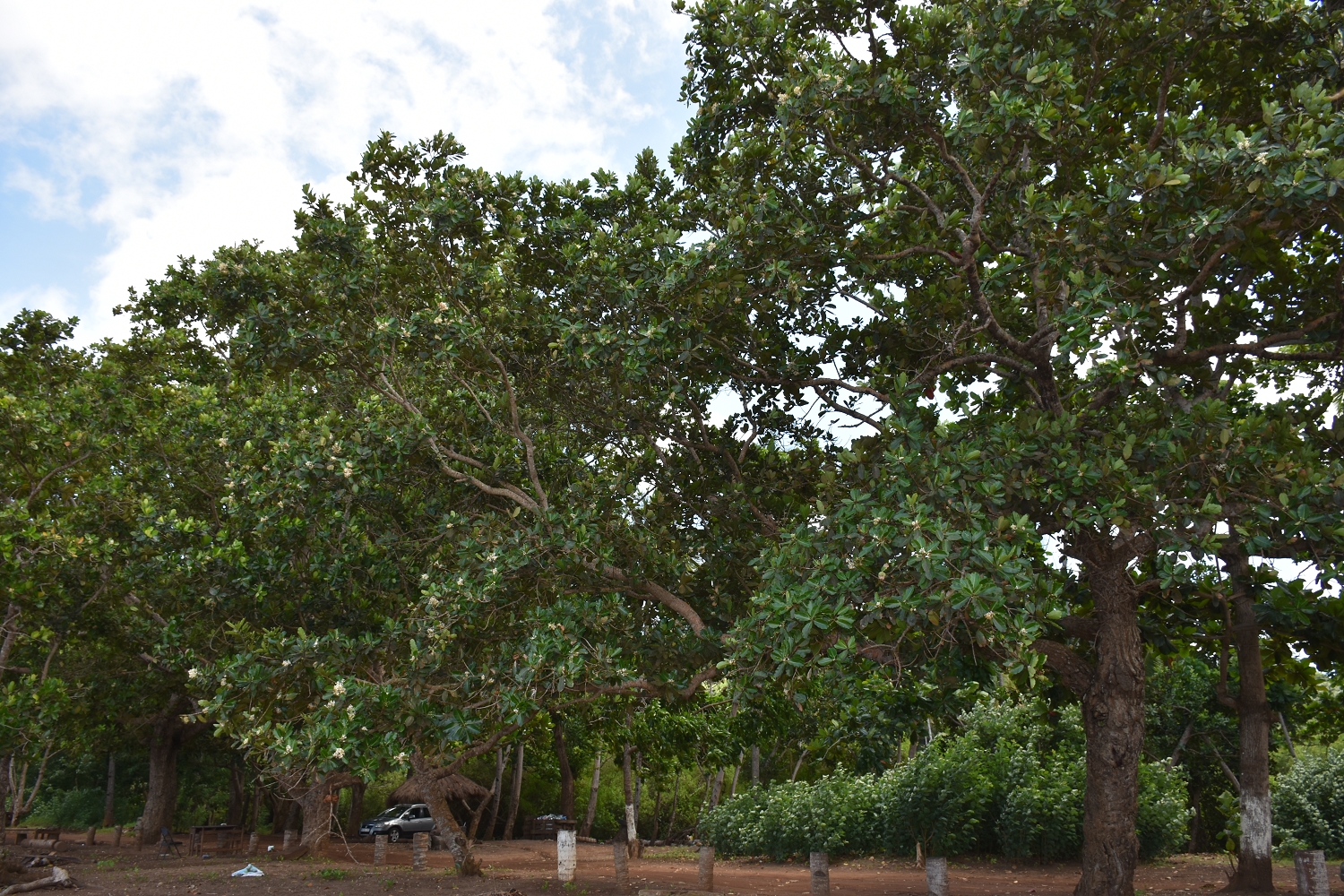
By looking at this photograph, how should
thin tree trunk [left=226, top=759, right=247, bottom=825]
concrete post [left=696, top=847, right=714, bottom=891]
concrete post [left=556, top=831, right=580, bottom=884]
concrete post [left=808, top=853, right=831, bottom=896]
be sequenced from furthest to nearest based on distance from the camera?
thin tree trunk [left=226, top=759, right=247, bottom=825], concrete post [left=556, top=831, right=580, bottom=884], concrete post [left=696, top=847, right=714, bottom=891], concrete post [left=808, top=853, right=831, bottom=896]

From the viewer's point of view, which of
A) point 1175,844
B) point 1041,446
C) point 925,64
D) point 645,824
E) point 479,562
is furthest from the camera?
point 645,824

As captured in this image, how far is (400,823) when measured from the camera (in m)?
33.3

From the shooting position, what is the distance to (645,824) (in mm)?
38938

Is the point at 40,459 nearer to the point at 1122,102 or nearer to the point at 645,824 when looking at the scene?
the point at 1122,102

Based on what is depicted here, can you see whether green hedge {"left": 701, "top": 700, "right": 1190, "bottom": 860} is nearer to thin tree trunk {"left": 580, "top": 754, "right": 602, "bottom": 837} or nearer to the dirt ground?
the dirt ground

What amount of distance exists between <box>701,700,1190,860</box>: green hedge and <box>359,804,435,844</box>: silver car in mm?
15994

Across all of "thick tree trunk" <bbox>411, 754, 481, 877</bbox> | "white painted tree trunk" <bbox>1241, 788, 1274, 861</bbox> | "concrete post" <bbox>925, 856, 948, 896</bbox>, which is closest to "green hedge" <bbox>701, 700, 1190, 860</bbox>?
"white painted tree trunk" <bbox>1241, 788, 1274, 861</bbox>

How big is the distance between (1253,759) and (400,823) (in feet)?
97.9

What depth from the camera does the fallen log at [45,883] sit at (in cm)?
1300

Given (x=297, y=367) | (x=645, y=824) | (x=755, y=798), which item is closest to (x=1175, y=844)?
(x=755, y=798)

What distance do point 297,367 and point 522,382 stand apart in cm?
277

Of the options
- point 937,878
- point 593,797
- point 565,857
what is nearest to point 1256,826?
point 937,878

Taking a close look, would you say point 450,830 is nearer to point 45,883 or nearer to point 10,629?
point 45,883

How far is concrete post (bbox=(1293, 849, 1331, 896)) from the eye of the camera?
32.6ft
